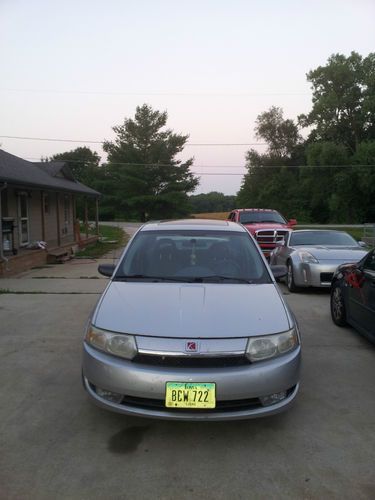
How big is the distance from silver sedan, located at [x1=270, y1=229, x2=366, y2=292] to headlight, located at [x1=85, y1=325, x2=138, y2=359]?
6205 mm

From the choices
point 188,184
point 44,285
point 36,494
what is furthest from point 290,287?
point 188,184

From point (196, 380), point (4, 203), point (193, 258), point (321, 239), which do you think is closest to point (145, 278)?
point (193, 258)

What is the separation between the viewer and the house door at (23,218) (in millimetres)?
16470

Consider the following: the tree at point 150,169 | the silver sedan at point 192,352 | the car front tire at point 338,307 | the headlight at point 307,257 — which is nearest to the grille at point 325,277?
the headlight at point 307,257

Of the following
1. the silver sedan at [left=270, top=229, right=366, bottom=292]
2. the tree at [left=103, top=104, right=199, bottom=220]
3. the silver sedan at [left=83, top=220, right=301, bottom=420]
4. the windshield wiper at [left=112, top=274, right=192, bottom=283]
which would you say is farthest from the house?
the tree at [left=103, top=104, right=199, bottom=220]

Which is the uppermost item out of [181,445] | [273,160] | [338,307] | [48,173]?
[273,160]

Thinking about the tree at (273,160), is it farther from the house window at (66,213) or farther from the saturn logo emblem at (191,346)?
the saturn logo emblem at (191,346)

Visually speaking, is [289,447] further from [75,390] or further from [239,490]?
[75,390]

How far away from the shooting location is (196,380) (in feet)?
10.1

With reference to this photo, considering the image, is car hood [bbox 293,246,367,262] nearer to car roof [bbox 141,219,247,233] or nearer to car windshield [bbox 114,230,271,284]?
car roof [bbox 141,219,247,233]

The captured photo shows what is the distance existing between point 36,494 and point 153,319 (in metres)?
1.30

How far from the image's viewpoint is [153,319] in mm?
3424

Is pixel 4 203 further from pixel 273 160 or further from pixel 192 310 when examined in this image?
pixel 273 160

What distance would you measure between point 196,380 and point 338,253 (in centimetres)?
670
